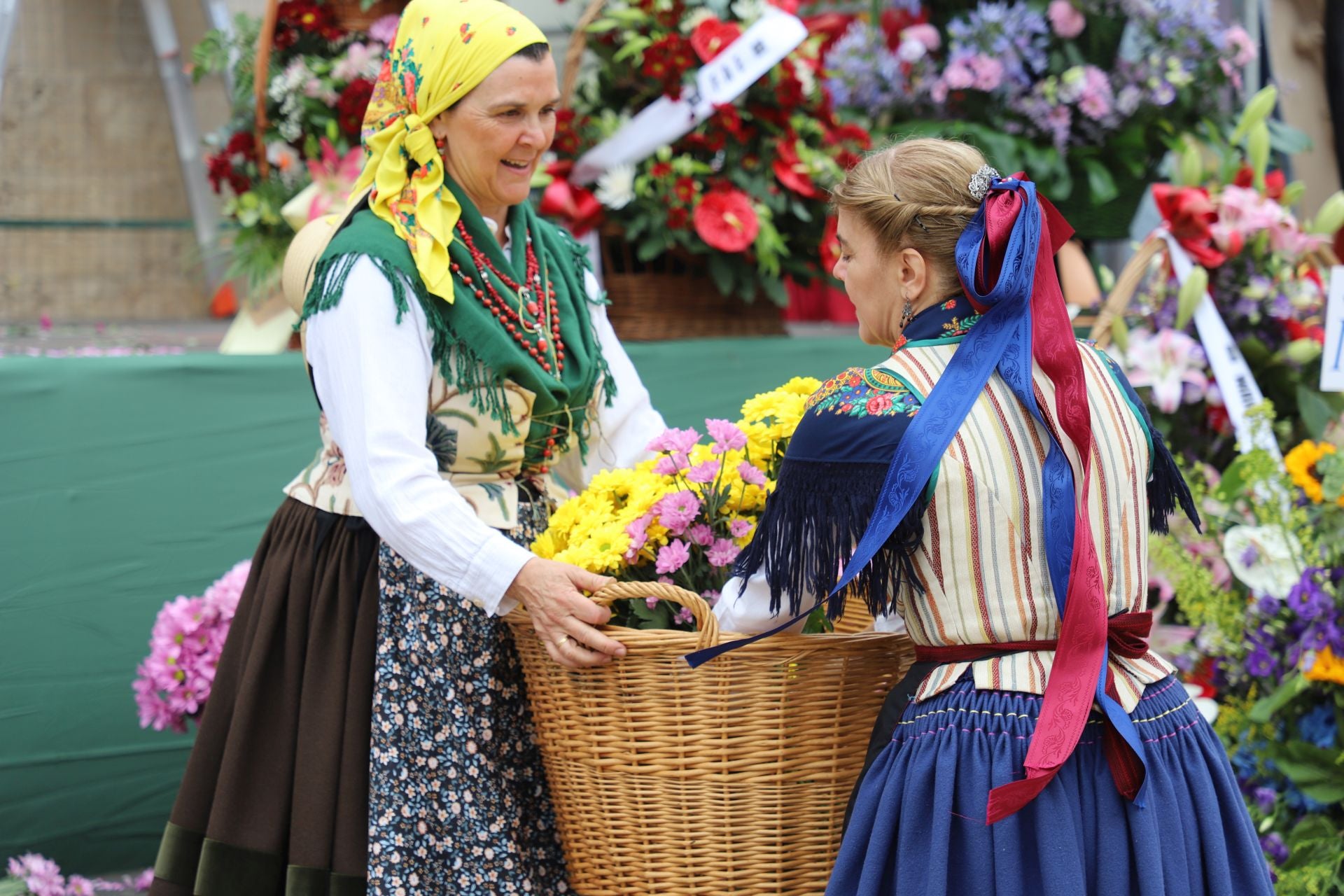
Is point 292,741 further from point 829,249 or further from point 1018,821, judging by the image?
point 829,249

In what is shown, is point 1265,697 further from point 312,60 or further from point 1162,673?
point 312,60

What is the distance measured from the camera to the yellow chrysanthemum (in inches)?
95.1

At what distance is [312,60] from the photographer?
2.92 m

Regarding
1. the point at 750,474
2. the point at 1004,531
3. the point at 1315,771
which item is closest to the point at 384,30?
the point at 750,474

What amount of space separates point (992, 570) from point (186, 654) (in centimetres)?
150

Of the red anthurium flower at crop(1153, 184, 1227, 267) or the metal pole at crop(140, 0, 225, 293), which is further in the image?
the metal pole at crop(140, 0, 225, 293)

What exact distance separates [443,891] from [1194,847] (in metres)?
0.94

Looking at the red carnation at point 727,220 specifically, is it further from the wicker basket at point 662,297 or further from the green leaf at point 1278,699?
the green leaf at point 1278,699

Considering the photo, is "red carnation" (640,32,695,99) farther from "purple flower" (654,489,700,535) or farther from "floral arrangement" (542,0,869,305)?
"purple flower" (654,489,700,535)

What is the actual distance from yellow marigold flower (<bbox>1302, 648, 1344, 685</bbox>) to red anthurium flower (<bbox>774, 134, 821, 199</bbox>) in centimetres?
146

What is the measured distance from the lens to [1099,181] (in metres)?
3.24

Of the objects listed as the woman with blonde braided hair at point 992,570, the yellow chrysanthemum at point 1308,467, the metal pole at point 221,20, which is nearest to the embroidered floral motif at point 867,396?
the woman with blonde braided hair at point 992,570

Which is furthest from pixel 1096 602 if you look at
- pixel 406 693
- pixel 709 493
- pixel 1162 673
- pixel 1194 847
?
pixel 406 693

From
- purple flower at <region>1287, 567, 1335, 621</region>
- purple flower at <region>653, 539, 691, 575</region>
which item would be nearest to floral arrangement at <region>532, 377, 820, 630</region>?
purple flower at <region>653, 539, 691, 575</region>
